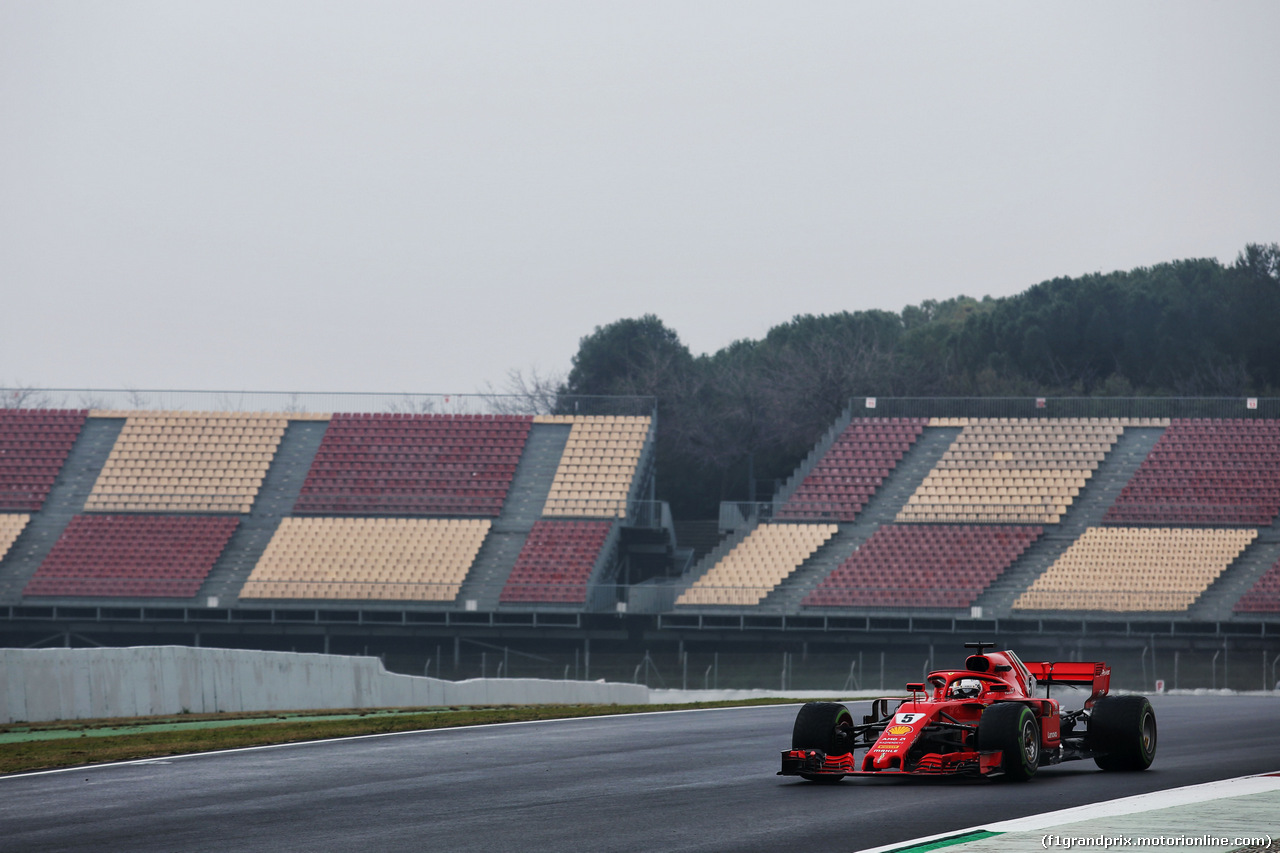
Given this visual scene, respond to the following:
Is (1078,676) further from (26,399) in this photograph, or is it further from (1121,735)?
(26,399)

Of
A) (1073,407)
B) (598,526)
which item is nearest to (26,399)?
(598,526)

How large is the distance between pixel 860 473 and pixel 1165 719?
29.2 metres

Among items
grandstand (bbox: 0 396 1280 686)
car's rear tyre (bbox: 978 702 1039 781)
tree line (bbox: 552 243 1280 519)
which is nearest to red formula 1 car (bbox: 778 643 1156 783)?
car's rear tyre (bbox: 978 702 1039 781)

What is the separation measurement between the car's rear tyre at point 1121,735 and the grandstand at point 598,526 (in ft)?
87.2

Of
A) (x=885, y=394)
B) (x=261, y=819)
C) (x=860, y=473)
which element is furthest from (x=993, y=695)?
(x=885, y=394)

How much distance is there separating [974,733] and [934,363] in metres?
62.6

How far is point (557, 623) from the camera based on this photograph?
1742 inches

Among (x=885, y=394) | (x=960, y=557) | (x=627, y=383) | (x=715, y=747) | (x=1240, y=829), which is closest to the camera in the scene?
(x=1240, y=829)

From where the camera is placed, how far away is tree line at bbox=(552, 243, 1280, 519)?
2766 inches

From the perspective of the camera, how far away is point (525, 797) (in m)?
13.0

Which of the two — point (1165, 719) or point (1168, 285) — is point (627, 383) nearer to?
point (1168, 285)

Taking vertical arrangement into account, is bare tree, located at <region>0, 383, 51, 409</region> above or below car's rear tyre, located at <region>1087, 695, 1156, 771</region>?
above

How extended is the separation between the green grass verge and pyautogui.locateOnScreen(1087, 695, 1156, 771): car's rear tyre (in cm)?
991

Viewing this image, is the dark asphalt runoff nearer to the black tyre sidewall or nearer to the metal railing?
the black tyre sidewall
